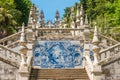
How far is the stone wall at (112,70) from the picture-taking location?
75.0 ft

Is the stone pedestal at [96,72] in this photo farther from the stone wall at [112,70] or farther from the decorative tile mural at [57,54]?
the decorative tile mural at [57,54]

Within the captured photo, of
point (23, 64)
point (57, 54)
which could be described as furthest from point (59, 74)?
point (57, 54)

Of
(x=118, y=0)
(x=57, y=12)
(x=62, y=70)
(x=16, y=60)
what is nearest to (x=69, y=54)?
(x=62, y=70)

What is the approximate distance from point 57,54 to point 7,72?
624cm

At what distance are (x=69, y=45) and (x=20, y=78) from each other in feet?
24.5

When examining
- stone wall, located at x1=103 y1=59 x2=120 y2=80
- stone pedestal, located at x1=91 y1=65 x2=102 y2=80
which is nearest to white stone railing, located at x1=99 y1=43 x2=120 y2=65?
stone wall, located at x1=103 y1=59 x2=120 y2=80

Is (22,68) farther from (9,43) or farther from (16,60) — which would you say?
(9,43)

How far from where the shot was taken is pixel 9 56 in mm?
23344

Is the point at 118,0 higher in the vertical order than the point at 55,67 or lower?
higher

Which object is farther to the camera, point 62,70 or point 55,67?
point 55,67

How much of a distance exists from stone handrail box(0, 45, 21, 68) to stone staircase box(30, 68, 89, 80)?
4.16 feet

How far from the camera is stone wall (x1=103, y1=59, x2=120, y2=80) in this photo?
22875 millimetres

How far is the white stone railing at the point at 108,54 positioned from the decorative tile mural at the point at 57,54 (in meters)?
4.40

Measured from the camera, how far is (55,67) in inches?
1089
